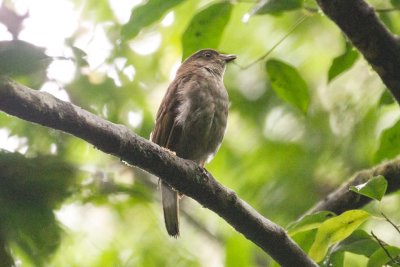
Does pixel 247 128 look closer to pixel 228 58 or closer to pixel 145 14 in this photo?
pixel 228 58

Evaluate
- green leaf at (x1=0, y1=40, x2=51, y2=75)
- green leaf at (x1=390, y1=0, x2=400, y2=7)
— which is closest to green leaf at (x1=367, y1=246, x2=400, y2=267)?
green leaf at (x1=390, y1=0, x2=400, y2=7)

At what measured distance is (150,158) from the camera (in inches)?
99.4

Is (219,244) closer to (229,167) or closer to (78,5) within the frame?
(229,167)

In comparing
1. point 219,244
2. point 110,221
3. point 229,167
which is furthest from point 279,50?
point 110,221

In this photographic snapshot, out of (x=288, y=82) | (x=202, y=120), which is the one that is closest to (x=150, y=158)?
(x=288, y=82)

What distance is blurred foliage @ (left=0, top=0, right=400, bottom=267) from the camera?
2826mm

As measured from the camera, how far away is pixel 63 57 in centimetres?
167

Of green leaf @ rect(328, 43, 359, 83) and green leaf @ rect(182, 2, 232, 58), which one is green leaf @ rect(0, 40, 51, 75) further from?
green leaf @ rect(328, 43, 359, 83)

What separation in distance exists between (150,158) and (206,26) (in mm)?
853

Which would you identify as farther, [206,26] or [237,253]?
[237,253]

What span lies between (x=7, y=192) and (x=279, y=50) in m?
3.80

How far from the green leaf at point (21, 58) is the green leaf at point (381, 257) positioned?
1502 millimetres

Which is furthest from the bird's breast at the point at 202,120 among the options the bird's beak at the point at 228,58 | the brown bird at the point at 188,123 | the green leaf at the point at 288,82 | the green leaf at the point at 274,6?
→ the green leaf at the point at 274,6

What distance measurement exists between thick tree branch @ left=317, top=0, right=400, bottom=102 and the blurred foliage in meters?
0.36
